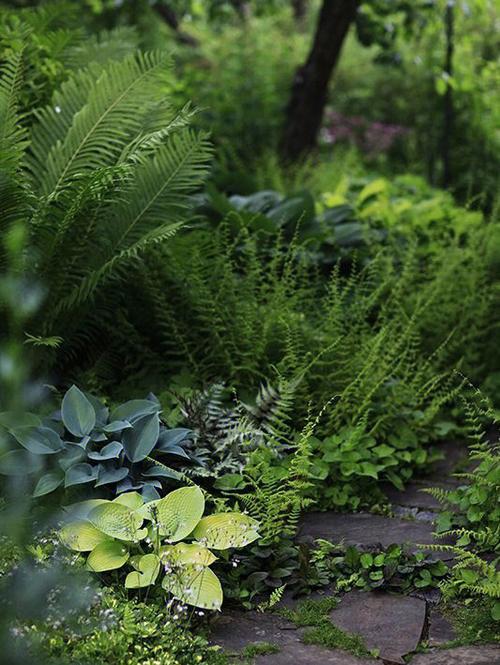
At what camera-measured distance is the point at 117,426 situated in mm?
3053

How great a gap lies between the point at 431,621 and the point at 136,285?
2.01 m

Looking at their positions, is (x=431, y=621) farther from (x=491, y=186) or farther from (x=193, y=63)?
(x=193, y=63)

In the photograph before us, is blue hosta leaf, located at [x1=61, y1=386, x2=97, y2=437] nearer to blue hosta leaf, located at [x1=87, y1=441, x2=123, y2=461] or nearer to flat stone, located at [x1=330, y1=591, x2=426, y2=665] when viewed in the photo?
blue hosta leaf, located at [x1=87, y1=441, x2=123, y2=461]

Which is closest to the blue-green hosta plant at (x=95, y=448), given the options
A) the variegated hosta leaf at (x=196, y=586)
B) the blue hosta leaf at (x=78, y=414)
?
the blue hosta leaf at (x=78, y=414)

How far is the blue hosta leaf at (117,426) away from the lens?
3.03 meters

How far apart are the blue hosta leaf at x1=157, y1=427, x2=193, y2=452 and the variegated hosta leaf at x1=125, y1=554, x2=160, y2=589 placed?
→ 51 cm

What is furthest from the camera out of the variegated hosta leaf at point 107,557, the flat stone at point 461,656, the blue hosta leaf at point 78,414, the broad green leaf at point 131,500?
the blue hosta leaf at point 78,414

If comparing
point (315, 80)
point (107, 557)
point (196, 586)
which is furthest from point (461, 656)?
point (315, 80)

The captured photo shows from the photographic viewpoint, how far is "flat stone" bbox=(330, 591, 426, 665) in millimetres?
2543

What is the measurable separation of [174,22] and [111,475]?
8.19 m

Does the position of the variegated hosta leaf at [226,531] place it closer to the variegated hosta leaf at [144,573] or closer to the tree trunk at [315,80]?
the variegated hosta leaf at [144,573]

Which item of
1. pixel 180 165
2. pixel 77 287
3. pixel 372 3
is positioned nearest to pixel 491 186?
pixel 372 3

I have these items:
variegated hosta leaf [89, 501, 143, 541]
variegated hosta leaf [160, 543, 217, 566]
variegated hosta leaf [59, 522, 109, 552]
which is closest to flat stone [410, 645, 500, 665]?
variegated hosta leaf [160, 543, 217, 566]

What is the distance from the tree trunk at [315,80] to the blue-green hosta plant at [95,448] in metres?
4.52
